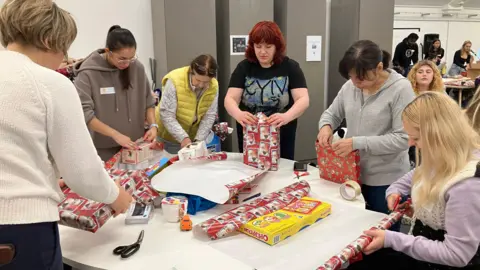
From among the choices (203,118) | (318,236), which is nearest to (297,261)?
(318,236)

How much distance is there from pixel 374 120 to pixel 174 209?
103 cm

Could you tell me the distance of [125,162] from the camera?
2.20 metres

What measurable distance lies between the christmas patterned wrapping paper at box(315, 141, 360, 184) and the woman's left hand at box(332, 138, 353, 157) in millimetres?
23

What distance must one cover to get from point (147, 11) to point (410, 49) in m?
4.82

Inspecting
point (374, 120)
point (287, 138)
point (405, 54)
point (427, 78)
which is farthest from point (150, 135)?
point (405, 54)

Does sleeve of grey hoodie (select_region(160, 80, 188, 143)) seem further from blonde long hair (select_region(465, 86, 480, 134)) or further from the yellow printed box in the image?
blonde long hair (select_region(465, 86, 480, 134))

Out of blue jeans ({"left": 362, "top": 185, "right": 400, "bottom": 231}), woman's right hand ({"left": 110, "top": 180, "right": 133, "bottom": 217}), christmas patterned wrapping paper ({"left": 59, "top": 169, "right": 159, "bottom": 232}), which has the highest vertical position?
woman's right hand ({"left": 110, "top": 180, "right": 133, "bottom": 217})

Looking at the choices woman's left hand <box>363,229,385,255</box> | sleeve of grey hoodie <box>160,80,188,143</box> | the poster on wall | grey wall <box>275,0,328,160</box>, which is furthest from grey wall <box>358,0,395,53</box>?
woman's left hand <box>363,229,385,255</box>

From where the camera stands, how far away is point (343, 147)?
190 centimetres

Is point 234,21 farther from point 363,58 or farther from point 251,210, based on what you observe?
point 251,210

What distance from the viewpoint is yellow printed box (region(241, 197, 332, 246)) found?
4.61ft

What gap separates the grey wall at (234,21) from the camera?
4.14 m

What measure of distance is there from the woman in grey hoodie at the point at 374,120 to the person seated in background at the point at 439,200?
450 millimetres

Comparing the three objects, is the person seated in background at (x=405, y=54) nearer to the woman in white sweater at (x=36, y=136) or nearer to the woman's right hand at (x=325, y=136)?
the woman's right hand at (x=325, y=136)
